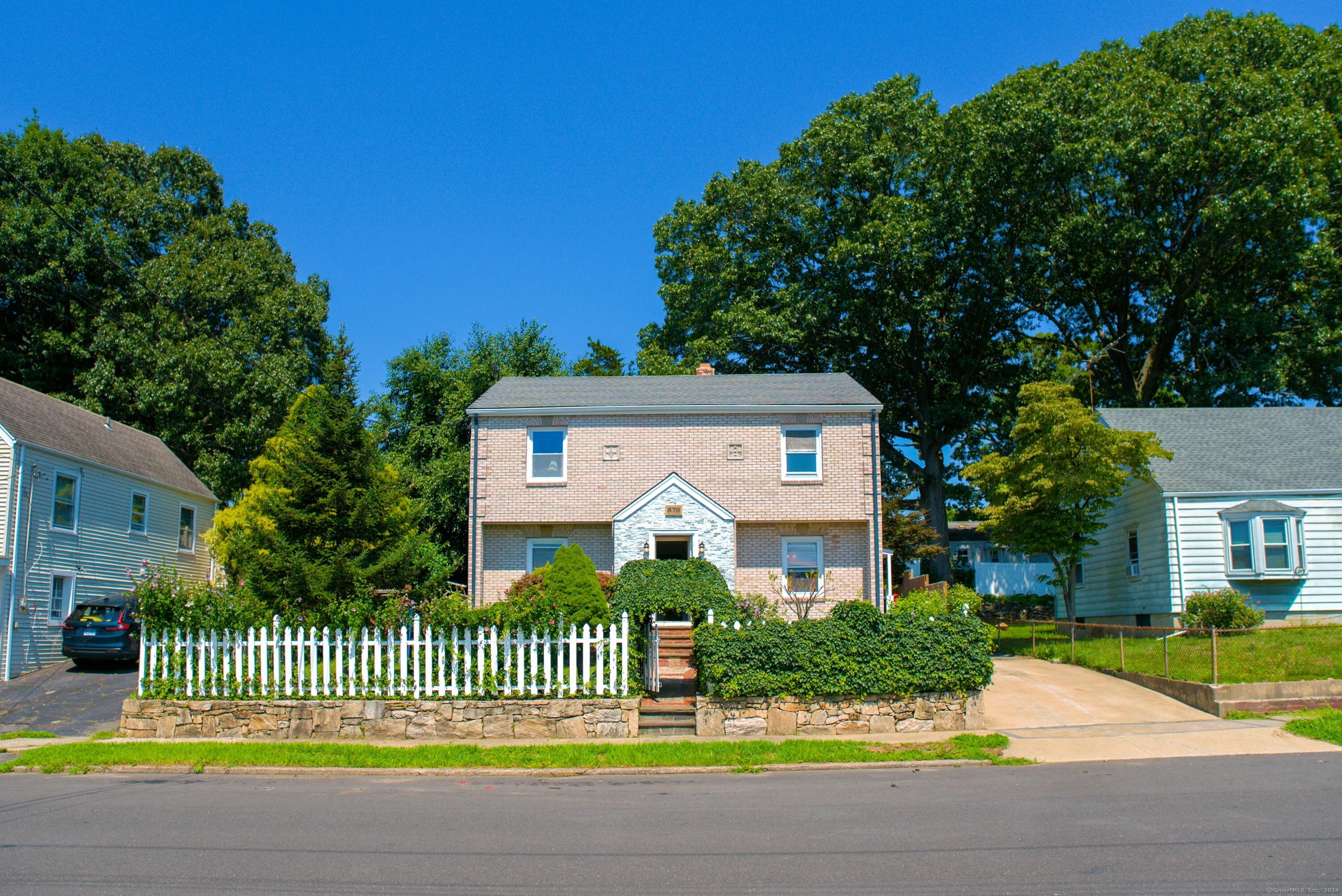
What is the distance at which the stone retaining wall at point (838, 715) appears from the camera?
1390cm

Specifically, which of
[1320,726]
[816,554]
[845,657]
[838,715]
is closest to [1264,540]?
[816,554]

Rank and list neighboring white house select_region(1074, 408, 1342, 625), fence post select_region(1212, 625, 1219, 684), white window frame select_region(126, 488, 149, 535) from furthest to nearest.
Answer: white window frame select_region(126, 488, 149, 535), neighboring white house select_region(1074, 408, 1342, 625), fence post select_region(1212, 625, 1219, 684)

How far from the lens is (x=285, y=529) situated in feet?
55.8

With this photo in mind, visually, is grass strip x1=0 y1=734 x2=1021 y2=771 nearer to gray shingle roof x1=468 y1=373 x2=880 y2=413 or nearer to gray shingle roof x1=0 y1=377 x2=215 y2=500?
gray shingle roof x1=468 y1=373 x2=880 y2=413

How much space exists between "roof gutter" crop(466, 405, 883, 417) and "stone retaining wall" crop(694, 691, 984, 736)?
11328 millimetres

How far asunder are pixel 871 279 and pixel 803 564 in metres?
17.5

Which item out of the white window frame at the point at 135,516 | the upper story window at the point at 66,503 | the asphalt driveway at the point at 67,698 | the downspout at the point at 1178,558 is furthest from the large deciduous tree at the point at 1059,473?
the white window frame at the point at 135,516

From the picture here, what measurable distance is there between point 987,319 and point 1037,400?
14.5 meters

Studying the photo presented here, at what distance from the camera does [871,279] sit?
125 ft

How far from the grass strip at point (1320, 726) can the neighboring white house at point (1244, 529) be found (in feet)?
30.4

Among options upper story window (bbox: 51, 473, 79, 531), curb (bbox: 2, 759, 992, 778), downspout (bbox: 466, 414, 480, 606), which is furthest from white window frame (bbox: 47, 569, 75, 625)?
curb (bbox: 2, 759, 992, 778)

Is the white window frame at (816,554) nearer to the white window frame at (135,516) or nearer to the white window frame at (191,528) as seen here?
the white window frame at (135,516)

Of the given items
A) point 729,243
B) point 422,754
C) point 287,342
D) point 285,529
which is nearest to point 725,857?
Answer: point 422,754

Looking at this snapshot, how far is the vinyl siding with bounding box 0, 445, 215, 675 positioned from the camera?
78.6 ft
